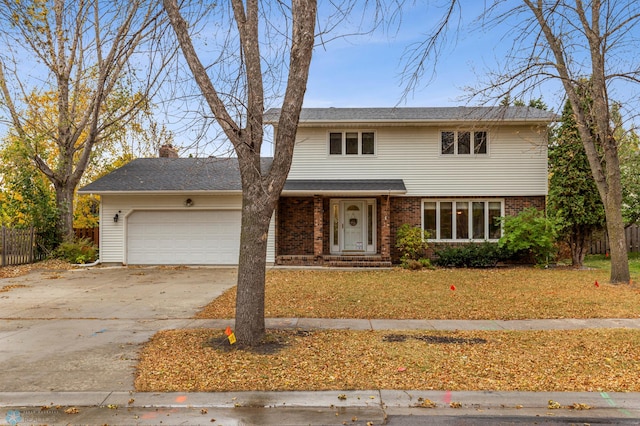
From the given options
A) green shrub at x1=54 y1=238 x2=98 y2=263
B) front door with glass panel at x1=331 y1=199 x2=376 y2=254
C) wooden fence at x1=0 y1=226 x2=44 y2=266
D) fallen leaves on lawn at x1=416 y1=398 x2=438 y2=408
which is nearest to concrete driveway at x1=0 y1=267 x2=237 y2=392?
wooden fence at x1=0 y1=226 x2=44 y2=266

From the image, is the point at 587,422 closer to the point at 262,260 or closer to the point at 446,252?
the point at 262,260

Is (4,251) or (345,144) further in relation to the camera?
(345,144)

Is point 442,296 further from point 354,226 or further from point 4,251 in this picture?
point 4,251

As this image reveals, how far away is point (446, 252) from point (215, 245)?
8644mm

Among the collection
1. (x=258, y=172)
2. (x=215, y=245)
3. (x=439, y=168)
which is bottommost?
(x=215, y=245)

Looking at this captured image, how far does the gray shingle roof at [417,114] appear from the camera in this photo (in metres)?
16.4

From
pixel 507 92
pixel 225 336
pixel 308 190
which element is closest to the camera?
pixel 225 336

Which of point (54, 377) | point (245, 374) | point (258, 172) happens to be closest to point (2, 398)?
point (54, 377)

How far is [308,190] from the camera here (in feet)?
52.0

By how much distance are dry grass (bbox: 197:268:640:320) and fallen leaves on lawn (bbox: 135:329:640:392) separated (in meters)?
1.47

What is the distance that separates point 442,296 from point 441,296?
23 mm

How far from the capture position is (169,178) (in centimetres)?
1786

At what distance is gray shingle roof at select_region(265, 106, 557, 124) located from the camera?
53.8 ft

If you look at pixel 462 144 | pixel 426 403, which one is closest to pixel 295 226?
pixel 462 144
